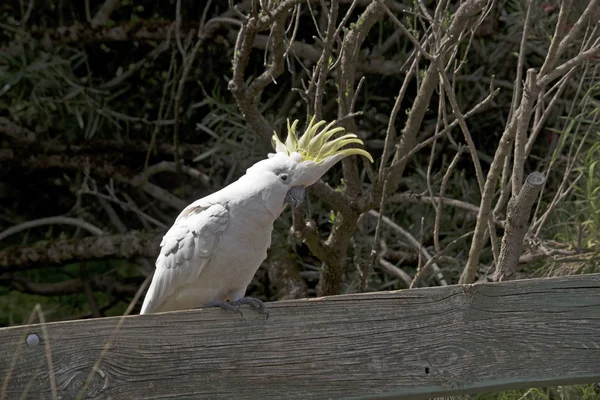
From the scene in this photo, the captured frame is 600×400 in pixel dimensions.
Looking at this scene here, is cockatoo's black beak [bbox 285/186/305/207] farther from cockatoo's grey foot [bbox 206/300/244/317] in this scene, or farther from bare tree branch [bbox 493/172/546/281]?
bare tree branch [bbox 493/172/546/281]

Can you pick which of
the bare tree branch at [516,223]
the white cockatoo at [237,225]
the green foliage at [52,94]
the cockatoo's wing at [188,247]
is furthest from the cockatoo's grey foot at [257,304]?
the green foliage at [52,94]

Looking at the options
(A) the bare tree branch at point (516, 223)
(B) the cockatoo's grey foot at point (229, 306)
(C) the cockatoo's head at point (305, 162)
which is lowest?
(A) the bare tree branch at point (516, 223)

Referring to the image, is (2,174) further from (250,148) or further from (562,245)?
(562,245)

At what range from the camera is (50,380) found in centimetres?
133

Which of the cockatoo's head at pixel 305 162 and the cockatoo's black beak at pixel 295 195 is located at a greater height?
the cockatoo's head at pixel 305 162

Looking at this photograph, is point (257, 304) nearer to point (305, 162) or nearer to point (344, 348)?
point (344, 348)

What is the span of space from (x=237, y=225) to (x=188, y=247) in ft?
0.54

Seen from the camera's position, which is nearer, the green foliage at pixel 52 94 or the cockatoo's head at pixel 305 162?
the cockatoo's head at pixel 305 162

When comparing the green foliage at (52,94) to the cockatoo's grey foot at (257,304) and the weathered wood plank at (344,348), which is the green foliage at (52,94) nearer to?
the cockatoo's grey foot at (257,304)

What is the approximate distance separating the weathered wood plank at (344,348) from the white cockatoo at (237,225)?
0.34 m

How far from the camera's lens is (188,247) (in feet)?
6.88

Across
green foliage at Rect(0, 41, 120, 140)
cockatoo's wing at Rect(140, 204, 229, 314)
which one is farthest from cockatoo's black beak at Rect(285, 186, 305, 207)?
green foliage at Rect(0, 41, 120, 140)

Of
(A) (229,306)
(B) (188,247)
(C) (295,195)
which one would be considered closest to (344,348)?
(A) (229,306)

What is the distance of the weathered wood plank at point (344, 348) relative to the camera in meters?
1.37
